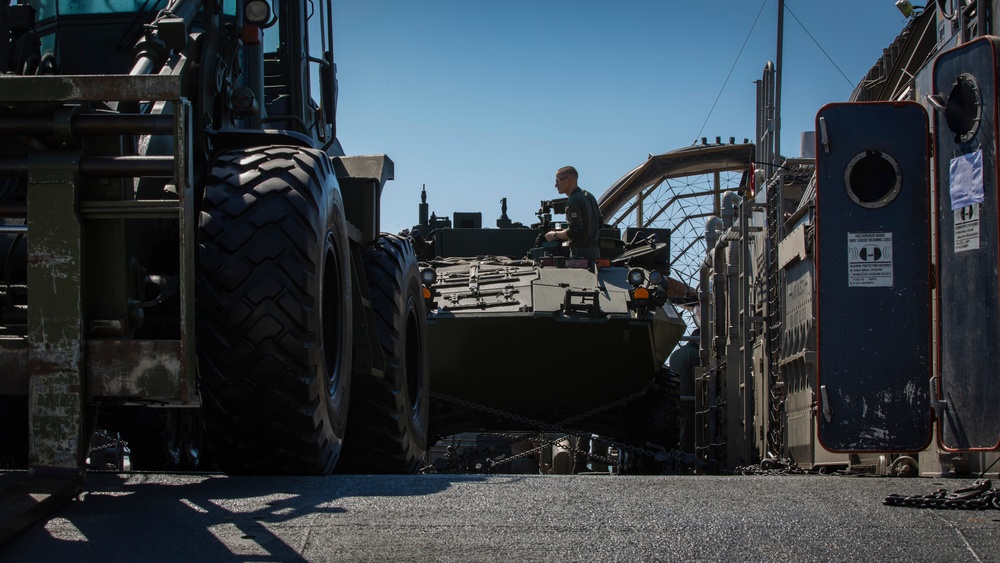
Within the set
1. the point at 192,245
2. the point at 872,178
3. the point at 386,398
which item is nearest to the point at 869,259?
the point at 872,178

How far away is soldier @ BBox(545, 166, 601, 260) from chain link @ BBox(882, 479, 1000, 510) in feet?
27.5

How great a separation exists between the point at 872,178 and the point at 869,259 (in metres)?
0.35

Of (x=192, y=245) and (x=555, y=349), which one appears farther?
(x=555, y=349)

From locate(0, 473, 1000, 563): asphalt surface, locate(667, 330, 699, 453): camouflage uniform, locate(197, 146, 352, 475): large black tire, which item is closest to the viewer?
locate(0, 473, 1000, 563): asphalt surface

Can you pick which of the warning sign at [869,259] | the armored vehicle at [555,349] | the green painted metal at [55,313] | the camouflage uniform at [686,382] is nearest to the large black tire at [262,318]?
the green painted metal at [55,313]

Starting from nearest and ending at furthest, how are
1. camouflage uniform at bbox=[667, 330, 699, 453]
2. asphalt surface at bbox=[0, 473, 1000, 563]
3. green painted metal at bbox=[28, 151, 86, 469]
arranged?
asphalt surface at bbox=[0, 473, 1000, 563] → green painted metal at bbox=[28, 151, 86, 469] → camouflage uniform at bbox=[667, 330, 699, 453]

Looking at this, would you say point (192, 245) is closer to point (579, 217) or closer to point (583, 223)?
point (579, 217)

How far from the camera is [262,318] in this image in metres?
4.77

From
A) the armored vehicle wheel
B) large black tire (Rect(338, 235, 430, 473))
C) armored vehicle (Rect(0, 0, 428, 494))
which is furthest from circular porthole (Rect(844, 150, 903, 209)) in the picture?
the armored vehicle wheel

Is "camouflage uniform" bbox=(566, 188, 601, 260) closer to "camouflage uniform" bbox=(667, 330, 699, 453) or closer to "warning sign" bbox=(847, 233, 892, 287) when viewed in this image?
"camouflage uniform" bbox=(667, 330, 699, 453)

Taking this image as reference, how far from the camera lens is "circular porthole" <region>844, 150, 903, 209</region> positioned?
5695 millimetres

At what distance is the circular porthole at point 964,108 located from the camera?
17.1 ft

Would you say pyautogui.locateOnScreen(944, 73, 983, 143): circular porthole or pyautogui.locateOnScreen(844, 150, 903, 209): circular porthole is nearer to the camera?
pyautogui.locateOnScreen(944, 73, 983, 143): circular porthole

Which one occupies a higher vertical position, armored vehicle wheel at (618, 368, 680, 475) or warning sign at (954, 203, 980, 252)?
warning sign at (954, 203, 980, 252)
